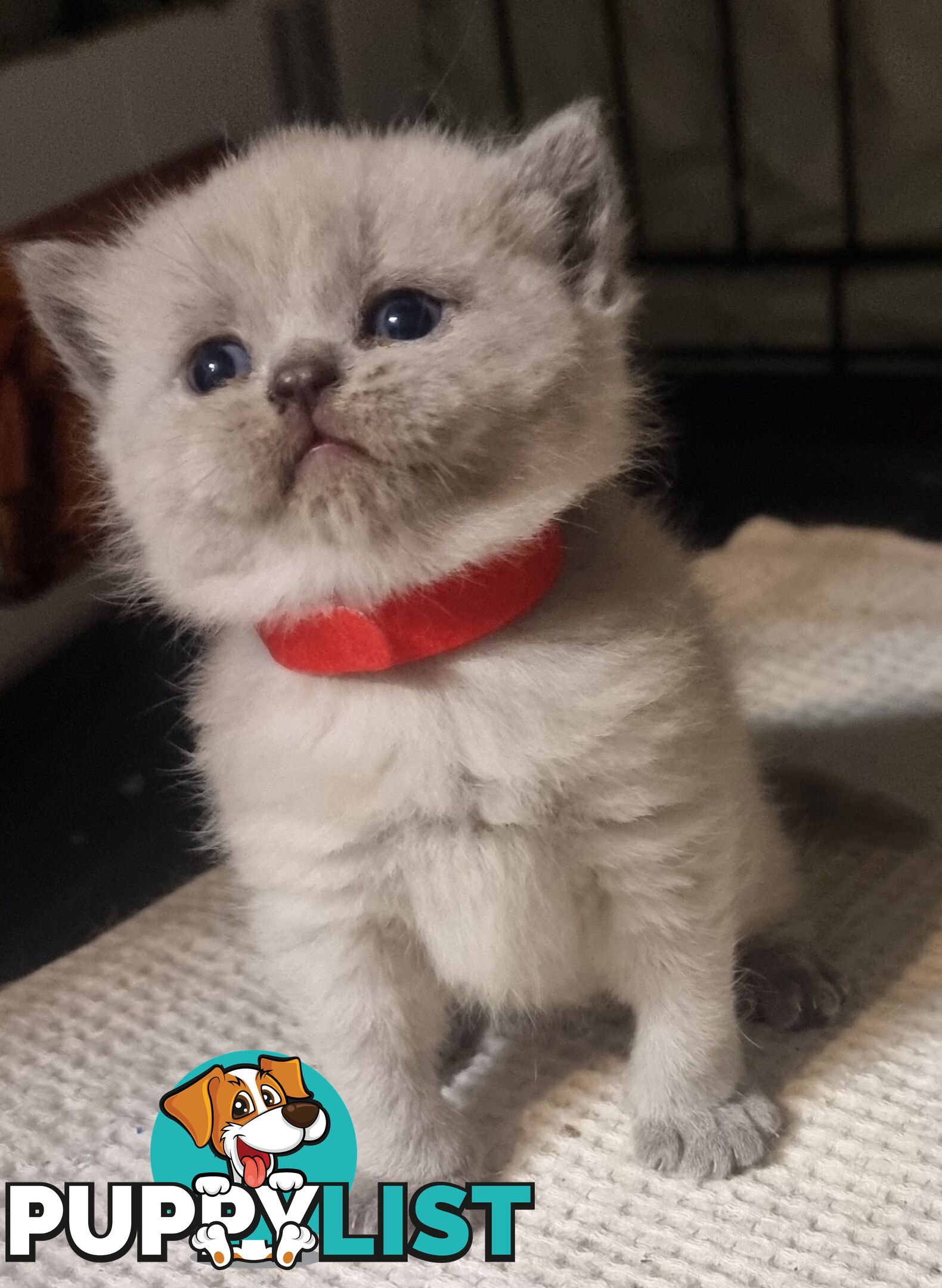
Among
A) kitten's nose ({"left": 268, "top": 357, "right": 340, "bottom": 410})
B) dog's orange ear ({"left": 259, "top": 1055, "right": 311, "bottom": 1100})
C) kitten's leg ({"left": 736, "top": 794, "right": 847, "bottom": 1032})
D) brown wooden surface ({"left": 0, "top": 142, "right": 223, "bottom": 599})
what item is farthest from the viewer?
brown wooden surface ({"left": 0, "top": 142, "right": 223, "bottom": 599})

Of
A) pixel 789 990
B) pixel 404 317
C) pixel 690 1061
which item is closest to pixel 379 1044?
pixel 690 1061

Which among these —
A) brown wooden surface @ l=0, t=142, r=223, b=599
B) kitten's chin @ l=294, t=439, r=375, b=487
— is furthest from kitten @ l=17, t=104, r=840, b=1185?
brown wooden surface @ l=0, t=142, r=223, b=599

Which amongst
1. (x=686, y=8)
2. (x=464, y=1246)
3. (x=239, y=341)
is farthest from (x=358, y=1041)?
(x=686, y=8)

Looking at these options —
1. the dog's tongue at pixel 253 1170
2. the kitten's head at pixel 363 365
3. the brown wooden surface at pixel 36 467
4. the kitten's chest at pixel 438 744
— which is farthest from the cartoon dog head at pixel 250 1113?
the brown wooden surface at pixel 36 467

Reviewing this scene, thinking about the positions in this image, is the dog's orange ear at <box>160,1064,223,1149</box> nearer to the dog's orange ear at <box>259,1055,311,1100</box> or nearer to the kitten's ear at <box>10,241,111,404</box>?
the dog's orange ear at <box>259,1055,311,1100</box>

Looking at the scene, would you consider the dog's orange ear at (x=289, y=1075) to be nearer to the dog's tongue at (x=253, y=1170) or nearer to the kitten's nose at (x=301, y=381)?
the dog's tongue at (x=253, y=1170)

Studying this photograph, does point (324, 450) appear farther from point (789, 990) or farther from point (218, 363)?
point (789, 990)

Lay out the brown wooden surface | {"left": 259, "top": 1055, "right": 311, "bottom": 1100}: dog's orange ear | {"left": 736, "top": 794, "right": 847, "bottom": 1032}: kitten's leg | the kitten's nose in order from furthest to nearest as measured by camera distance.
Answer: the brown wooden surface → {"left": 736, "top": 794, "right": 847, "bottom": 1032}: kitten's leg → {"left": 259, "top": 1055, "right": 311, "bottom": 1100}: dog's orange ear → the kitten's nose

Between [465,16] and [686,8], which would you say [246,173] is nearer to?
[465,16]
